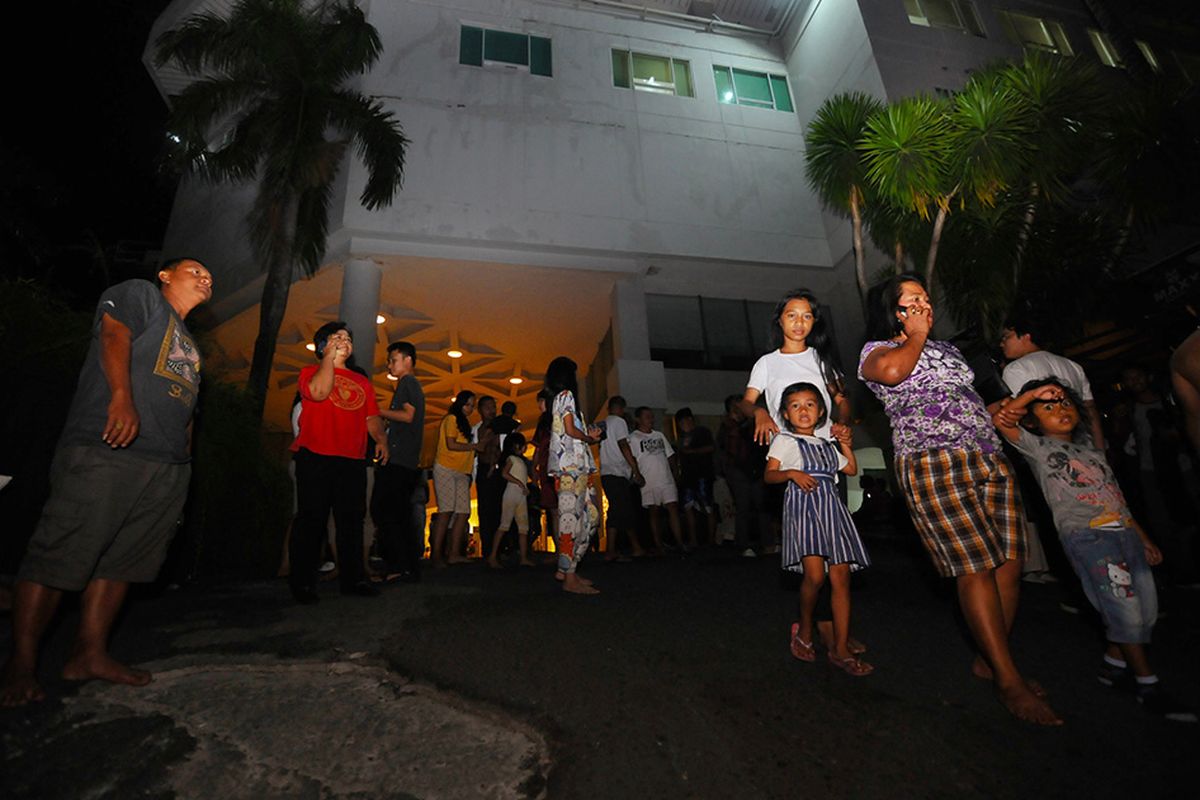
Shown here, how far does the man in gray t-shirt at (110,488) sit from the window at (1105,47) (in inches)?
808

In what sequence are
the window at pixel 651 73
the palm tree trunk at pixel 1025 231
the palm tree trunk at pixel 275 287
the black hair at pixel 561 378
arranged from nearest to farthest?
the black hair at pixel 561 378 < the palm tree trunk at pixel 1025 231 < the palm tree trunk at pixel 275 287 < the window at pixel 651 73

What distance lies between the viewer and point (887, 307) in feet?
8.71

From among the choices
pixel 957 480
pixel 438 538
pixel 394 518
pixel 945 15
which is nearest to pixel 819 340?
pixel 957 480

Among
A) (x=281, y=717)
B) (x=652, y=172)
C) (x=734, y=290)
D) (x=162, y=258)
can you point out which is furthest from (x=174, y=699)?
(x=162, y=258)

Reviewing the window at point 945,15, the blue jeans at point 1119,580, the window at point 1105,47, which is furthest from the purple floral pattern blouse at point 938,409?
the window at point 1105,47

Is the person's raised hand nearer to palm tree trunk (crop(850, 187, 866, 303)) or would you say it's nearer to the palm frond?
the palm frond

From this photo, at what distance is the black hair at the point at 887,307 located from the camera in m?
2.62

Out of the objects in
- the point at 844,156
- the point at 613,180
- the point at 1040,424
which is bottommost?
the point at 1040,424

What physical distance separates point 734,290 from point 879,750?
12.6 meters

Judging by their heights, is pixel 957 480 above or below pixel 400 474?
below

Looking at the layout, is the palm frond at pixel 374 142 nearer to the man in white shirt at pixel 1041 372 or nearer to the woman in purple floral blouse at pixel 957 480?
the woman in purple floral blouse at pixel 957 480

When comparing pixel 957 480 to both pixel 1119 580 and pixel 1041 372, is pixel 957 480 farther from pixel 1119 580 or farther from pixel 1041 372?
pixel 1041 372

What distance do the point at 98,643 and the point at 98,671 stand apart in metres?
0.11

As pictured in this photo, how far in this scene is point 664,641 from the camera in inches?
117
